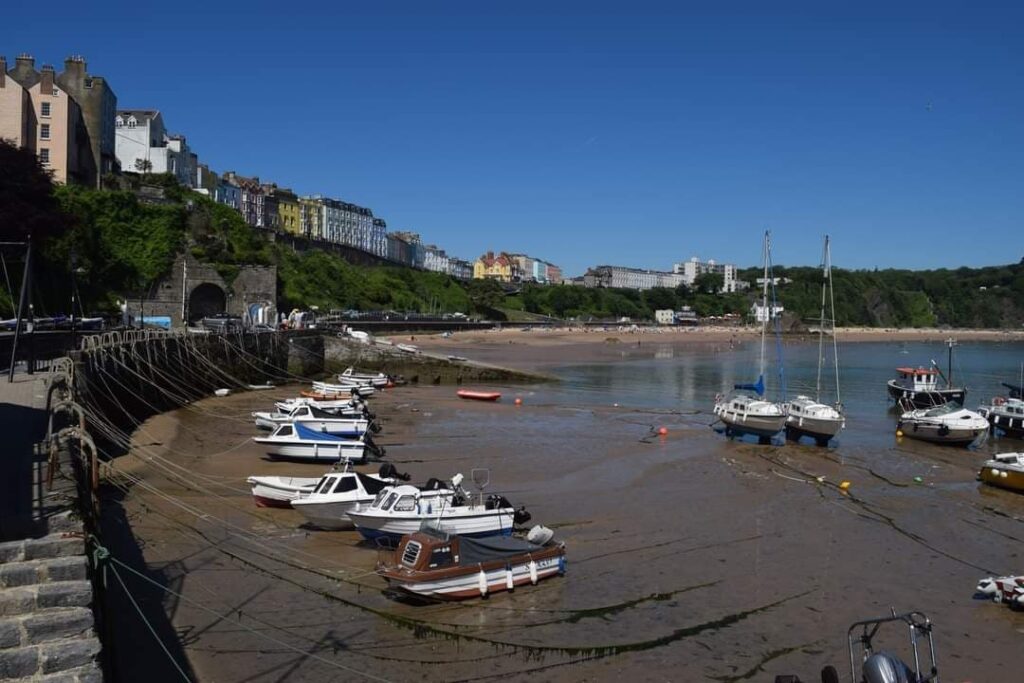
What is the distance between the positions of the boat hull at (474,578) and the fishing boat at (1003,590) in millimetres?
8030

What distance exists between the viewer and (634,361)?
8606 cm

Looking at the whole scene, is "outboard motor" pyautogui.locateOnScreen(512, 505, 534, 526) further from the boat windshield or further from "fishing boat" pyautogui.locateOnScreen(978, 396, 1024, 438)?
"fishing boat" pyautogui.locateOnScreen(978, 396, 1024, 438)

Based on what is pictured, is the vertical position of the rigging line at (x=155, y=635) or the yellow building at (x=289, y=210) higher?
the yellow building at (x=289, y=210)

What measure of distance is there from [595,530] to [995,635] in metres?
8.35

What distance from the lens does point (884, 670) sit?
9.09 metres

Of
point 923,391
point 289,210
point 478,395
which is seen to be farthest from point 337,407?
point 289,210

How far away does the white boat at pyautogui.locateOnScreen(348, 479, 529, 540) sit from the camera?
1686 cm

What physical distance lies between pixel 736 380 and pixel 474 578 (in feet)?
179

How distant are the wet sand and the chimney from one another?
41.3m

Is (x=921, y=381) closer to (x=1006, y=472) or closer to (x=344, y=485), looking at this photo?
(x=1006, y=472)

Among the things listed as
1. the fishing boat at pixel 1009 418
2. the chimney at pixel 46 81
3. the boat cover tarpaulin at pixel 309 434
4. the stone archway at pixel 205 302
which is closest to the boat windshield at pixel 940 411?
the fishing boat at pixel 1009 418

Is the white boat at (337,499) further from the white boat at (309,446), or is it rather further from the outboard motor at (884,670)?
the outboard motor at (884,670)

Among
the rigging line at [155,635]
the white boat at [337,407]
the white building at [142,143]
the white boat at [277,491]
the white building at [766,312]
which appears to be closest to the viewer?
the rigging line at [155,635]

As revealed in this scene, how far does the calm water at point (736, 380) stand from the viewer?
153 ft
